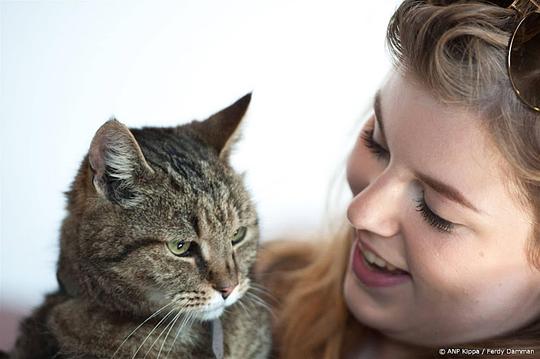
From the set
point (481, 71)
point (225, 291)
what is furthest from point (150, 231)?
point (481, 71)

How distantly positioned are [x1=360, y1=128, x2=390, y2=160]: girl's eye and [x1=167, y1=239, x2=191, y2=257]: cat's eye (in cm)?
37

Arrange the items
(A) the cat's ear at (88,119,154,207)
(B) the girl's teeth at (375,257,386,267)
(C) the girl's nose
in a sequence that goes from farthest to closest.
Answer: (B) the girl's teeth at (375,257,386,267)
(C) the girl's nose
(A) the cat's ear at (88,119,154,207)

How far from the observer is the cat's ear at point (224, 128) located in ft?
3.27

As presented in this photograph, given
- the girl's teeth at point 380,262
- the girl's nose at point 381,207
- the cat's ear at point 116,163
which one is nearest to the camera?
the cat's ear at point 116,163

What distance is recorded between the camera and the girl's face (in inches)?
33.2

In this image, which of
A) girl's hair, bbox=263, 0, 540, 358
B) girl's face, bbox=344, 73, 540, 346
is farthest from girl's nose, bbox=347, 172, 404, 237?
girl's hair, bbox=263, 0, 540, 358

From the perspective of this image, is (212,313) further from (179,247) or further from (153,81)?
(153,81)

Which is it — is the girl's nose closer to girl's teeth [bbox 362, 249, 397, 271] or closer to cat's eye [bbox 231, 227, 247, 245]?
girl's teeth [bbox 362, 249, 397, 271]

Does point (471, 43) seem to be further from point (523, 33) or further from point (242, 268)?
point (242, 268)

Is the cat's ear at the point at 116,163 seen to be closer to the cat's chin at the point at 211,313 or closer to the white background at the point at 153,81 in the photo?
the white background at the point at 153,81

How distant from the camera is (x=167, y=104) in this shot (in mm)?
1002

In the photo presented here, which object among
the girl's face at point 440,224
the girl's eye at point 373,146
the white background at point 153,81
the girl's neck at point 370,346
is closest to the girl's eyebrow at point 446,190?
the girl's face at point 440,224

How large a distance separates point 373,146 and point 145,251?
1.45 feet

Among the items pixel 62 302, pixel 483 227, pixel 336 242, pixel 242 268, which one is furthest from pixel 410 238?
pixel 62 302
